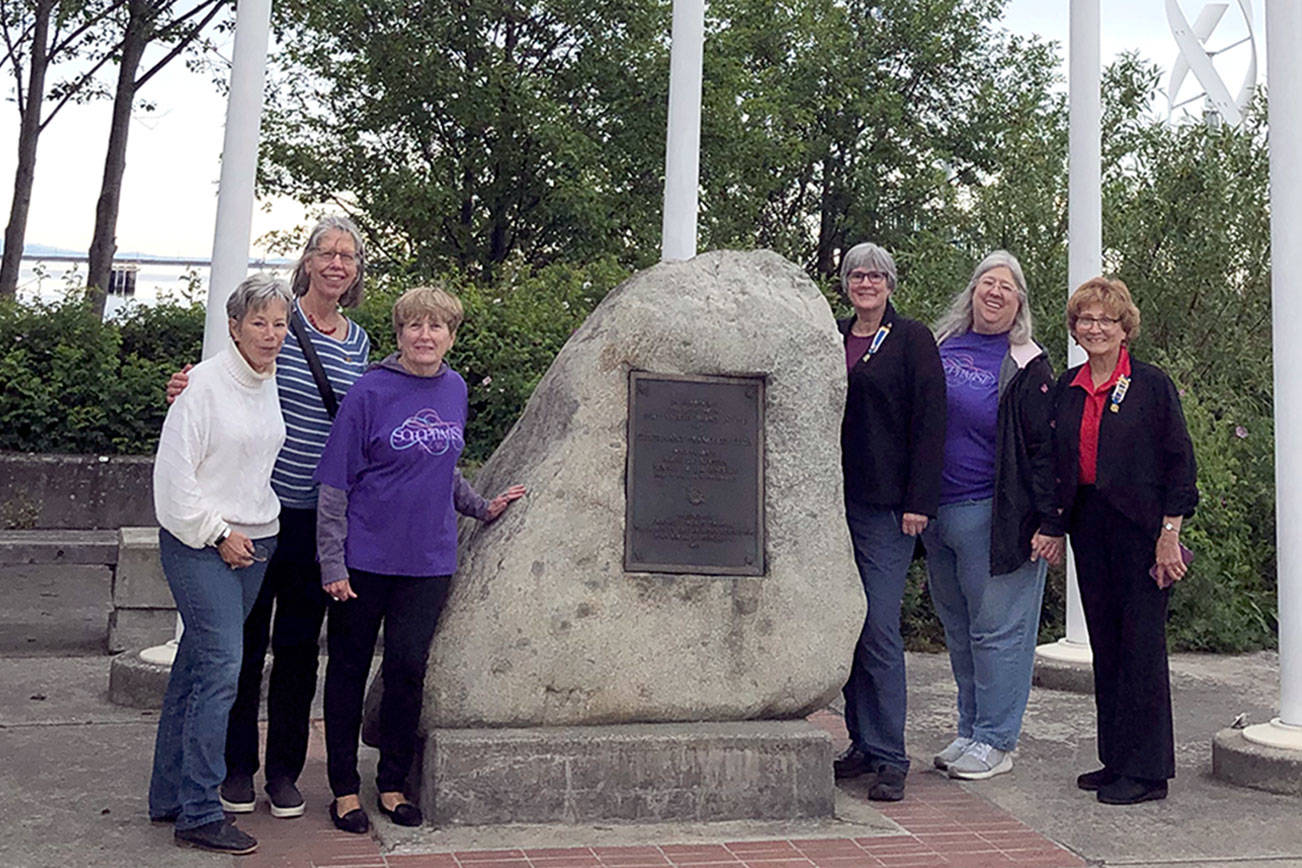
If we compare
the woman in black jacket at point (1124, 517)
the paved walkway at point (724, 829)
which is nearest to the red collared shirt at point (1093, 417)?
the woman in black jacket at point (1124, 517)

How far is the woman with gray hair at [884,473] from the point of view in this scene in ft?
17.0

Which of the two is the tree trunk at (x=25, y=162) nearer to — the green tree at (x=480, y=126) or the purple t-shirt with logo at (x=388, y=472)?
the green tree at (x=480, y=126)

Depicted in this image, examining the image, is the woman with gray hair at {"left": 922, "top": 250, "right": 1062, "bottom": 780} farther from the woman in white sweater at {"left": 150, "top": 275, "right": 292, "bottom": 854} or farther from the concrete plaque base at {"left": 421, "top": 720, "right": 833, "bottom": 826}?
the woman in white sweater at {"left": 150, "top": 275, "right": 292, "bottom": 854}

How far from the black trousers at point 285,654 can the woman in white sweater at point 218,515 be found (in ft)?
0.70

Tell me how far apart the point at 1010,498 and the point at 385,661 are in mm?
2312

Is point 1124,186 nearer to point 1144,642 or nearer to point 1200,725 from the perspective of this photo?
point 1200,725

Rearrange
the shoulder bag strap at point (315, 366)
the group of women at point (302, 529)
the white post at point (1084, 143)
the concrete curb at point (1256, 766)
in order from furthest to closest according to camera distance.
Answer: the white post at point (1084, 143) < the concrete curb at point (1256, 766) < the shoulder bag strap at point (315, 366) < the group of women at point (302, 529)

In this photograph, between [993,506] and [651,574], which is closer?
[651,574]

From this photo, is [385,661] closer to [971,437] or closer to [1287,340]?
[971,437]

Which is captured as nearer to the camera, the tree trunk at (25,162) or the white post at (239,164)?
the white post at (239,164)

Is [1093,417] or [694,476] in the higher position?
[1093,417]

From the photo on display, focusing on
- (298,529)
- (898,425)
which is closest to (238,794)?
(298,529)

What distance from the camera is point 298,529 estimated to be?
4668 mm

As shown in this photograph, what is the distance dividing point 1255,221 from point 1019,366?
233 inches
